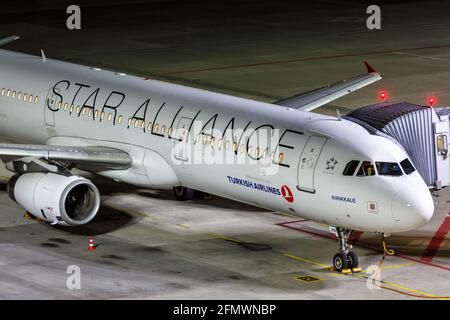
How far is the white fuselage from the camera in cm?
2798

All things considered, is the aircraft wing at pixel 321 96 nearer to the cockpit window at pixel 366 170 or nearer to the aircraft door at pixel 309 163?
the aircraft door at pixel 309 163

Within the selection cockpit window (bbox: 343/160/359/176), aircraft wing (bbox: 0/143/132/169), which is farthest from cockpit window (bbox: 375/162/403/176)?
aircraft wing (bbox: 0/143/132/169)

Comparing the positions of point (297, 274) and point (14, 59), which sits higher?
point (14, 59)

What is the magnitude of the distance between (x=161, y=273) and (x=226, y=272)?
1603mm

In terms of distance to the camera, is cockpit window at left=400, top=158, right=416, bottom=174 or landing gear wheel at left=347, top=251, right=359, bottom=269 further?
landing gear wheel at left=347, top=251, right=359, bottom=269

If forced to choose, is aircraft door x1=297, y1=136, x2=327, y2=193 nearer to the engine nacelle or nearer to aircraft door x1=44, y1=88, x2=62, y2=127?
the engine nacelle

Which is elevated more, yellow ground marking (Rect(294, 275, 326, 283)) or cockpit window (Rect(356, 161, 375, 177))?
cockpit window (Rect(356, 161, 375, 177))

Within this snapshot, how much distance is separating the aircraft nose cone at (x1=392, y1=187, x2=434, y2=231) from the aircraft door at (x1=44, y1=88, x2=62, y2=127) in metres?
12.8

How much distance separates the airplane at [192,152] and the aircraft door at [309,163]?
0.09ft

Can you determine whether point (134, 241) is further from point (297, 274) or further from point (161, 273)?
point (297, 274)

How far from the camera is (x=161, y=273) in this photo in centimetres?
2841

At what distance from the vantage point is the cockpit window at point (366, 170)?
91.6 ft

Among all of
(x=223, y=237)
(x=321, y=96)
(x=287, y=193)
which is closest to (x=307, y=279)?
(x=287, y=193)

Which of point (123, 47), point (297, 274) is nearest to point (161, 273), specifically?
Answer: point (297, 274)
